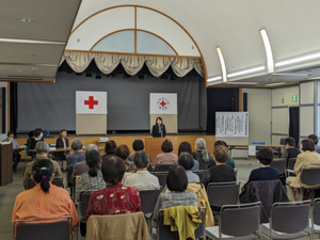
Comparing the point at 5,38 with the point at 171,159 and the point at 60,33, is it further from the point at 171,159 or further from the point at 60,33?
the point at 171,159

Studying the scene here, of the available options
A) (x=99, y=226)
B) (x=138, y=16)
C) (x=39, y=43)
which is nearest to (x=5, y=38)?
(x=39, y=43)

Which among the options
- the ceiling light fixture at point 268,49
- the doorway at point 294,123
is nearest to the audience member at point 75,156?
the ceiling light fixture at point 268,49

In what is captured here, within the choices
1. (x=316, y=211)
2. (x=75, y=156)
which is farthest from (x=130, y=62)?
(x=316, y=211)

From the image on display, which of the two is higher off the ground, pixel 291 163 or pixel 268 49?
pixel 268 49

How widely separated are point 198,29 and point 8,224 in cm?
776

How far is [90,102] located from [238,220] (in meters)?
7.87

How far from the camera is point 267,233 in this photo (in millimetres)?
2803

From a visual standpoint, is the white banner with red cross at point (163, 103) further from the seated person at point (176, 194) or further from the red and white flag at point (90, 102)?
the seated person at point (176, 194)

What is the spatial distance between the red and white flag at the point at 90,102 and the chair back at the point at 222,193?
269 inches

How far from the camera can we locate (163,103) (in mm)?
10477

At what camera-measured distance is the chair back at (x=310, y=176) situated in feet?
14.6

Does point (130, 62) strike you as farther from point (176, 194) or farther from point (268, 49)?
point (176, 194)

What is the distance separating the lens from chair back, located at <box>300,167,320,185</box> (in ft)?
14.6

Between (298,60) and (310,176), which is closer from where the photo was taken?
(310,176)
